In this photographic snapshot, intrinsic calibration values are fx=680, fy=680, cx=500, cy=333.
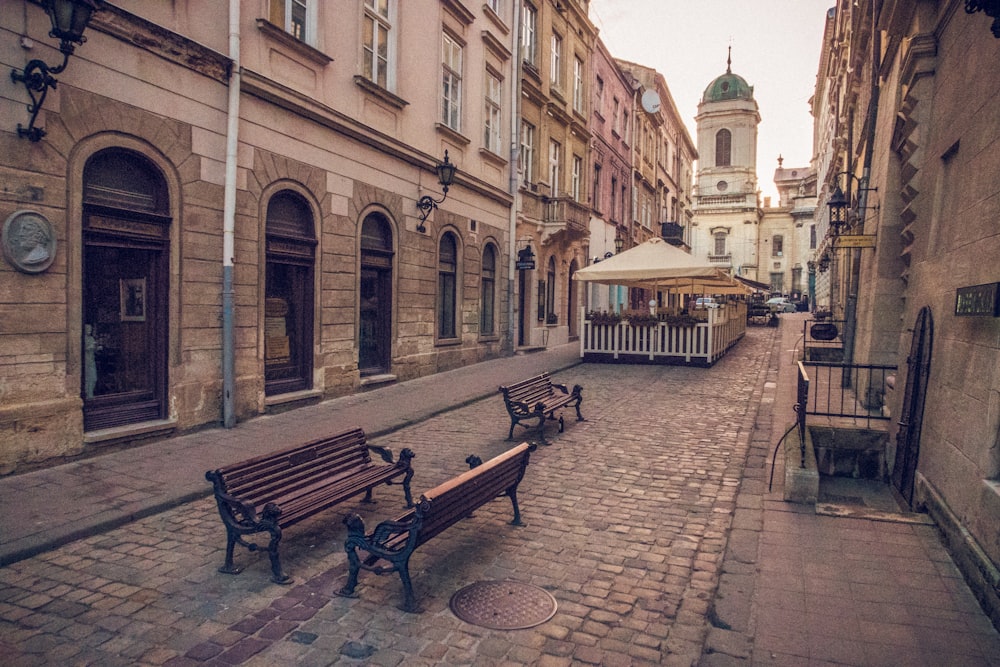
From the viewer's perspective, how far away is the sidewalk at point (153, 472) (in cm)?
511

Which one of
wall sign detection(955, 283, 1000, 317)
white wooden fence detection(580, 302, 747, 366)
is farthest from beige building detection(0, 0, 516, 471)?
wall sign detection(955, 283, 1000, 317)

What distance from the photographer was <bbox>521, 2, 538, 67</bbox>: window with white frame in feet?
64.6

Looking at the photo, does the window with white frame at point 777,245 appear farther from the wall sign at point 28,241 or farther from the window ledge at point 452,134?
the wall sign at point 28,241

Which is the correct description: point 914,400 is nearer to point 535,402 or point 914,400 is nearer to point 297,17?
point 535,402

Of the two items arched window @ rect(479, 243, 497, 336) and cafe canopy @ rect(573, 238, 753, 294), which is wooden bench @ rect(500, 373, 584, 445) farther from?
arched window @ rect(479, 243, 497, 336)

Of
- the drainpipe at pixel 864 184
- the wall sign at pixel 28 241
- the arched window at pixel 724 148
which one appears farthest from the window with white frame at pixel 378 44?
the arched window at pixel 724 148

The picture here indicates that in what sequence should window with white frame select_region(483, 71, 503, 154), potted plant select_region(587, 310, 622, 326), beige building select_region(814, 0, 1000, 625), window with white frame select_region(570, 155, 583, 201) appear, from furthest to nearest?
window with white frame select_region(570, 155, 583, 201) < potted plant select_region(587, 310, 622, 326) < window with white frame select_region(483, 71, 503, 154) < beige building select_region(814, 0, 1000, 625)

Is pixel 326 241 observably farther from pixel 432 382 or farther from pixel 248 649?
pixel 248 649

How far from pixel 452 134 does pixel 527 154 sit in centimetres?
578

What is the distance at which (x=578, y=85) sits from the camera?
24.3 m

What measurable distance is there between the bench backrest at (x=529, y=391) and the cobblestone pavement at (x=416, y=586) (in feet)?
5.80

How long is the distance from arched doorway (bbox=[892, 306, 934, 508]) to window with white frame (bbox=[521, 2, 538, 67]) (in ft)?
50.9

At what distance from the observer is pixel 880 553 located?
4828 millimetres

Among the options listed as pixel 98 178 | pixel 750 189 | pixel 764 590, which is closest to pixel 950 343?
pixel 764 590
